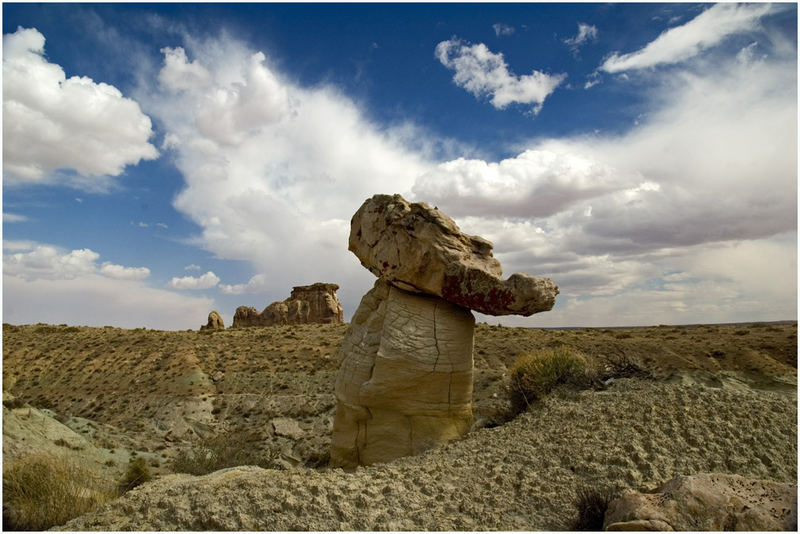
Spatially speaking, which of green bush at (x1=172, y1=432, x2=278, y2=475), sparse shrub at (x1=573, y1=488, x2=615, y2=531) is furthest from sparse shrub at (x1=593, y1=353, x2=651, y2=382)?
green bush at (x1=172, y1=432, x2=278, y2=475)

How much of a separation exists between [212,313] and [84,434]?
38.9 metres

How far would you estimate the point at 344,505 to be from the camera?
5074 millimetres

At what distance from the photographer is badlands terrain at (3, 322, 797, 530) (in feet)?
16.8

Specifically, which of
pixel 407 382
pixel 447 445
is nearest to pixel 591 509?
pixel 447 445

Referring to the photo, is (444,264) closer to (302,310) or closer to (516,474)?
(516,474)

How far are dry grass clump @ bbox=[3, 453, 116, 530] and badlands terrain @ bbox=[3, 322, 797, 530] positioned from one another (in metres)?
1.45

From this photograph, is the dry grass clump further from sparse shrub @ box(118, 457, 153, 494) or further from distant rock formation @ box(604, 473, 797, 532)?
distant rock formation @ box(604, 473, 797, 532)

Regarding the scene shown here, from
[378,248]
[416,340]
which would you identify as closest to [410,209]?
[378,248]

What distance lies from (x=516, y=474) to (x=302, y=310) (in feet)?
182

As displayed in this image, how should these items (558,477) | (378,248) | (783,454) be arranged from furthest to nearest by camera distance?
(378,248)
(783,454)
(558,477)

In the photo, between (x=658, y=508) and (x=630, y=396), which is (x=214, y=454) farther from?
(x=658, y=508)

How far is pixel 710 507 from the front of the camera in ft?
13.6

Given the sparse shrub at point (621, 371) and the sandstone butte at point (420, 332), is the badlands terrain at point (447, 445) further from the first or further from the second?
the sandstone butte at point (420, 332)

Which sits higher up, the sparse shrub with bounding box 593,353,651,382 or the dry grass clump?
the sparse shrub with bounding box 593,353,651,382
